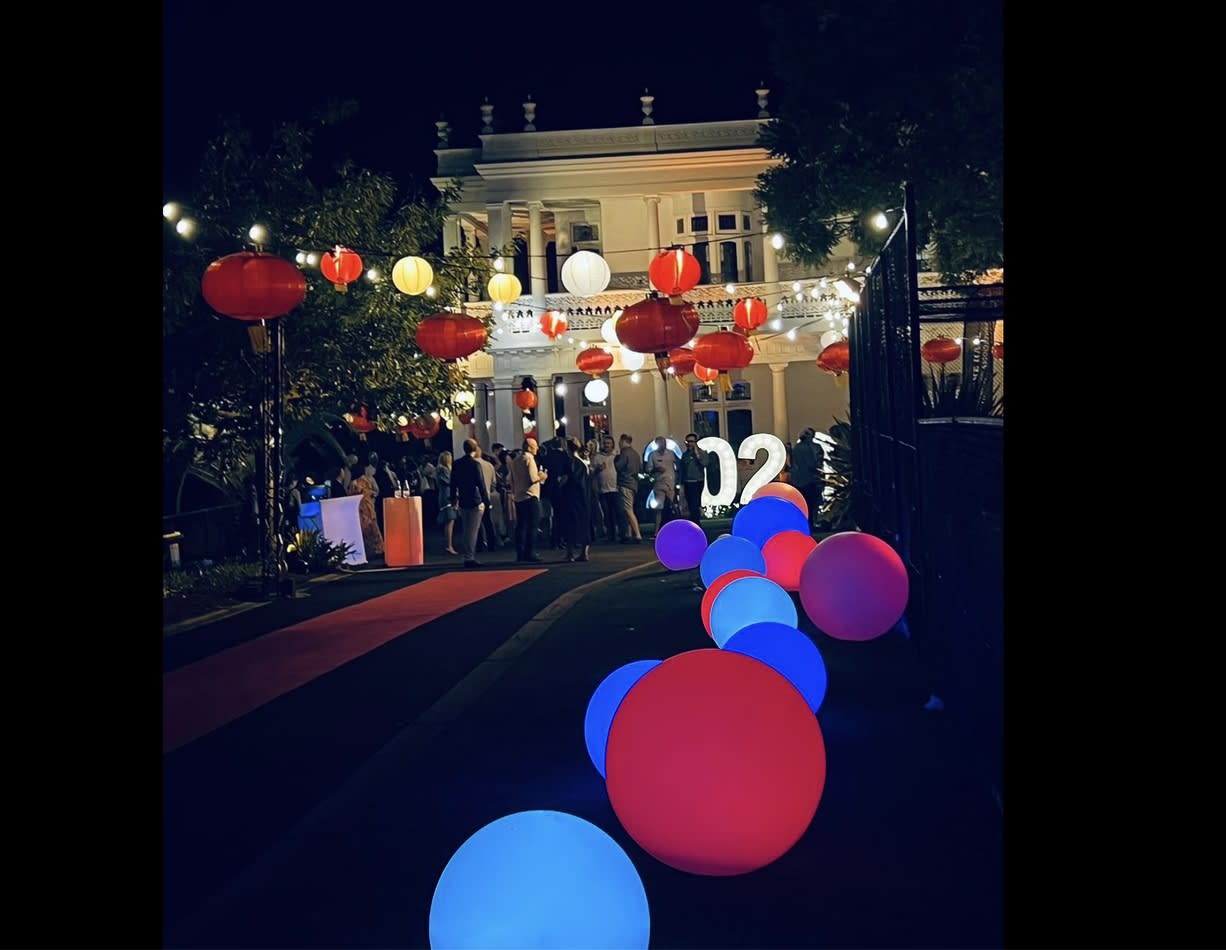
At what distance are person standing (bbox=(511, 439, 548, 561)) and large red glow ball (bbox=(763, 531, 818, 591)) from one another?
689cm

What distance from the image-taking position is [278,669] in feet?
31.2

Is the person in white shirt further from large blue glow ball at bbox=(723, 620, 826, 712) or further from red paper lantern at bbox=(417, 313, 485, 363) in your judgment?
large blue glow ball at bbox=(723, 620, 826, 712)

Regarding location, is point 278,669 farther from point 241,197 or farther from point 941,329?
point 941,329

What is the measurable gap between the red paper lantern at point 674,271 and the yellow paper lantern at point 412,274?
2823mm

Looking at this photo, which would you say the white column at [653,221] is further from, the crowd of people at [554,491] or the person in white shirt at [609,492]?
the person in white shirt at [609,492]

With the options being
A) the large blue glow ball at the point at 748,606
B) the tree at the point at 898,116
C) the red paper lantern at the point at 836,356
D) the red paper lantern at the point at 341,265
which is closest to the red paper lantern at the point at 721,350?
the tree at the point at 898,116

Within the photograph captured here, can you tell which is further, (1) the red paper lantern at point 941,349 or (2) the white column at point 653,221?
(2) the white column at point 653,221

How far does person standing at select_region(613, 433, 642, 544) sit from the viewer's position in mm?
20844

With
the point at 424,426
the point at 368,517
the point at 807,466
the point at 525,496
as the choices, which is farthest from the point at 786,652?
the point at 424,426

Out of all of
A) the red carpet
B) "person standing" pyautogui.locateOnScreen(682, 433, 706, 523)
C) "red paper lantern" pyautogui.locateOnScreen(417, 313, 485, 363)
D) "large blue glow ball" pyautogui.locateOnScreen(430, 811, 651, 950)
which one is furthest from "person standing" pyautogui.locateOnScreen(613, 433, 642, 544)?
"large blue glow ball" pyautogui.locateOnScreen(430, 811, 651, 950)

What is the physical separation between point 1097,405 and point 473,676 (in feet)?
18.1

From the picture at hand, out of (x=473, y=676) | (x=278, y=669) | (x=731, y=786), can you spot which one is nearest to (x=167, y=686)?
(x=278, y=669)

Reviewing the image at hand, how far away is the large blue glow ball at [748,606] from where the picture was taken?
26.4ft

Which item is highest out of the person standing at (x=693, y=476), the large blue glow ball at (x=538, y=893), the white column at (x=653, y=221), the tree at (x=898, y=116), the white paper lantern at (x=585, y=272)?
the white column at (x=653, y=221)
